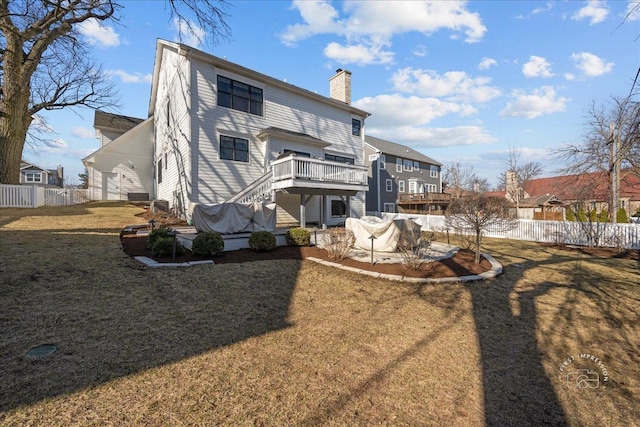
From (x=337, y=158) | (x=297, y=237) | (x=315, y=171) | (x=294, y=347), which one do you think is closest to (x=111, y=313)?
(x=294, y=347)

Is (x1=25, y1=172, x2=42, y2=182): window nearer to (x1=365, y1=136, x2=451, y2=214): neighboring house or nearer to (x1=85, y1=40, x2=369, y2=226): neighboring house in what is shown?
(x1=85, y1=40, x2=369, y2=226): neighboring house

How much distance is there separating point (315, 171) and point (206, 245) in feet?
19.7

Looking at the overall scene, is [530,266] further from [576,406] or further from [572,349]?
[576,406]

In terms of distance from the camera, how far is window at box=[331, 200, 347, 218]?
58.1 ft

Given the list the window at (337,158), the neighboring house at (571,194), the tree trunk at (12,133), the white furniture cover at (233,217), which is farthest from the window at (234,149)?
the neighboring house at (571,194)

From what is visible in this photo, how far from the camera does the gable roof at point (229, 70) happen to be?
38.8 ft

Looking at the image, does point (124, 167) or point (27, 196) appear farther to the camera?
point (124, 167)

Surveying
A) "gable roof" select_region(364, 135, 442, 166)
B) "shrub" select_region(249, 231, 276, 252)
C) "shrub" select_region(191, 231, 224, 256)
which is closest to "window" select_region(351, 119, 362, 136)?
"gable roof" select_region(364, 135, 442, 166)

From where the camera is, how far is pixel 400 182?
3281 cm

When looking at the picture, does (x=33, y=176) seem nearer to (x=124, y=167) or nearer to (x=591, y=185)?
(x=124, y=167)

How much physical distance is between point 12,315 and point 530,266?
1100 centimetres

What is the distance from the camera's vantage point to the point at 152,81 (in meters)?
18.4

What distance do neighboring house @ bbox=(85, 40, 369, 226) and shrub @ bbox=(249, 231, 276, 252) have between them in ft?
10.5

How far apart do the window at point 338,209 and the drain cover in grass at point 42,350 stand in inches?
595
